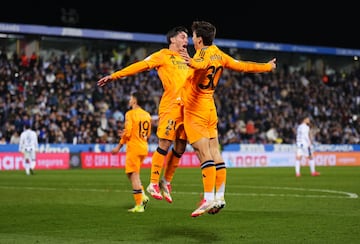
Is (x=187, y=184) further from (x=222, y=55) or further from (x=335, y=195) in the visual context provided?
(x=222, y=55)

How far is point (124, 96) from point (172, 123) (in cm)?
3476

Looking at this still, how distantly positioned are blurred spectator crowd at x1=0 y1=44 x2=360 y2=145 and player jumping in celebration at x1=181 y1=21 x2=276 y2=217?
93.9 feet

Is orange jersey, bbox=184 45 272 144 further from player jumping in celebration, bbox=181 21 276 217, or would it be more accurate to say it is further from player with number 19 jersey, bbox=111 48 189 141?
player with number 19 jersey, bbox=111 48 189 141

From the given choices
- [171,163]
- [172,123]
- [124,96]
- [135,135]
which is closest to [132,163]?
[135,135]

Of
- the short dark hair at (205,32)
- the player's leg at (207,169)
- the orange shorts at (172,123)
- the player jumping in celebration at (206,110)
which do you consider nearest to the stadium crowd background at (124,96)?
the orange shorts at (172,123)

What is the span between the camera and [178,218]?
13.9 m

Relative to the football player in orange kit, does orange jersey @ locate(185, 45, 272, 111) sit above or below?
above

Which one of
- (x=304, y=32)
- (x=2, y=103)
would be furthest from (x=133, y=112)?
(x=304, y=32)

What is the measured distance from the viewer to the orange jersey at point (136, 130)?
15820 mm

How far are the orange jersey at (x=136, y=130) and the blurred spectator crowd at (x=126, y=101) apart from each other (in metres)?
23.7

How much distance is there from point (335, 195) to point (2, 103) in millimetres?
25730

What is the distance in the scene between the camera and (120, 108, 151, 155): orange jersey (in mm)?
15820

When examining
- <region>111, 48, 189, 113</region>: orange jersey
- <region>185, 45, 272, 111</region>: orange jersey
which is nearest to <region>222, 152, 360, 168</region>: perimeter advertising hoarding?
<region>111, 48, 189, 113</region>: orange jersey

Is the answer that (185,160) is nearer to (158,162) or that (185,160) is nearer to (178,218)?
(178,218)
